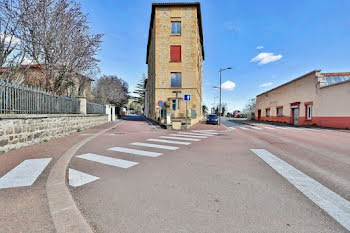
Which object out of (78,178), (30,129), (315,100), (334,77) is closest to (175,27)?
(315,100)

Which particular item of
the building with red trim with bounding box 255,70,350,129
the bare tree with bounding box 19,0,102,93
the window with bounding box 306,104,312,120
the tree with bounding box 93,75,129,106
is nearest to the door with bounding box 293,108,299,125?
the building with red trim with bounding box 255,70,350,129

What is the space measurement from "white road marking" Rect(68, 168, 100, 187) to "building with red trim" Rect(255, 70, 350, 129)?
72.2 feet

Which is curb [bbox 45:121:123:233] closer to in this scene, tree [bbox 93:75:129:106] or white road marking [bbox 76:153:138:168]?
white road marking [bbox 76:153:138:168]

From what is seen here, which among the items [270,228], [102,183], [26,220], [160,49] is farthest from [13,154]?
[160,49]

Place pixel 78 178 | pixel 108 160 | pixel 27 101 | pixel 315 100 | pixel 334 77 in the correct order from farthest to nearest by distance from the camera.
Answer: pixel 334 77, pixel 315 100, pixel 27 101, pixel 108 160, pixel 78 178

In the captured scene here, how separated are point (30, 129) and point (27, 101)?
1.22 m

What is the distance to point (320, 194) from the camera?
2926 millimetres

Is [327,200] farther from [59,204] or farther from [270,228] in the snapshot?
[59,204]

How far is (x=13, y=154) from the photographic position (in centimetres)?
545

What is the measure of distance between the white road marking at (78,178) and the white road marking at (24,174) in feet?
2.11

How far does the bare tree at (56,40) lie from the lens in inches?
411

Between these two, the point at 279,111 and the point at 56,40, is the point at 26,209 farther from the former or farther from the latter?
the point at 279,111

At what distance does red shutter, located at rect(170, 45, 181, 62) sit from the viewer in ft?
78.4

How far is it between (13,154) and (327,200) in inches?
320
